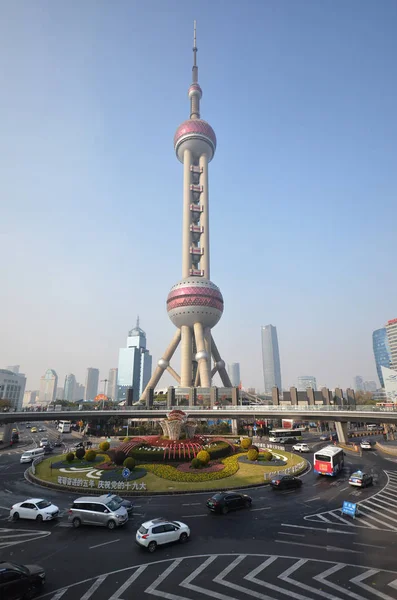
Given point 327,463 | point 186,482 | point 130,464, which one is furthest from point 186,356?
point 186,482

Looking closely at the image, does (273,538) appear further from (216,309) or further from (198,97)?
(198,97)

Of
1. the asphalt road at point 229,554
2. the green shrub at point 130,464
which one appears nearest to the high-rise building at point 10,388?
the green shrub at point 130,464

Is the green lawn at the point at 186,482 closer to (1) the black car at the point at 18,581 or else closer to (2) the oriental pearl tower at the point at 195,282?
(1) the black car at the point at 18,581

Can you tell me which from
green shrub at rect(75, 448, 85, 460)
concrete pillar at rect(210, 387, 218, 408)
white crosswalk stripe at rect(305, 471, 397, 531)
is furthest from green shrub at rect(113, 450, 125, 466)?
concrete pillar at rect(210, 387, 218, 408)

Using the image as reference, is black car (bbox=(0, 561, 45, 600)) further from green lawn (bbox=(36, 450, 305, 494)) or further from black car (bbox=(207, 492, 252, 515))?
green lawn (bbox=(36, 450, 305, 494))

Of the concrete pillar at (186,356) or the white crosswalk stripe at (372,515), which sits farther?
the concrete pillar at (186,356)

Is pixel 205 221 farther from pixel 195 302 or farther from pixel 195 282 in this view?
pixel 195 302
